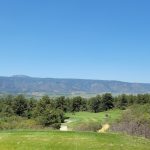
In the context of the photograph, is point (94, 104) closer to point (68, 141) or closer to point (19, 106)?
point (19, 106)

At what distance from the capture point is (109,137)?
25.2 metres

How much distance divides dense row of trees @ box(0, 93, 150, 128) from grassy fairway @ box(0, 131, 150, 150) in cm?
8166

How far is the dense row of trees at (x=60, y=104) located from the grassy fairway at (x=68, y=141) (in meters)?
81.7

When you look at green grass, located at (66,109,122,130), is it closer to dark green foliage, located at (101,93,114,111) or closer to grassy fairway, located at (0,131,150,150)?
dark green foliage, located at (101,93,114,111)

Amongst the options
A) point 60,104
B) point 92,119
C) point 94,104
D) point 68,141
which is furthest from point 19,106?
point 68,141

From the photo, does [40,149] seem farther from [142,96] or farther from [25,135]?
[142,96]

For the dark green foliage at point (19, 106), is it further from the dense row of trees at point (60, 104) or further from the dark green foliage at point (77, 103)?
the dark green foliage at point (77, 103)

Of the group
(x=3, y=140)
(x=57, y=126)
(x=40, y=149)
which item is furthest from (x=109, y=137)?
(x=57, y=126)

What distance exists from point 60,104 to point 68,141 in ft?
410

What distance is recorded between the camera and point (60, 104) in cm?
14838

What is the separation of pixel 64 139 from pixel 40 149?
8.16 feet

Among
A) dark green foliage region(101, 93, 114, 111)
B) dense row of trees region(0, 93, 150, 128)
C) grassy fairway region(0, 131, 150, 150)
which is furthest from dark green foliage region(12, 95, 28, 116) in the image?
grassy fairway region(0, 131, 150, 150)

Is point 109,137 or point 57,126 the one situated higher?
point 109,137

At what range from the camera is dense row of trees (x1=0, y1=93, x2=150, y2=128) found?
120m
